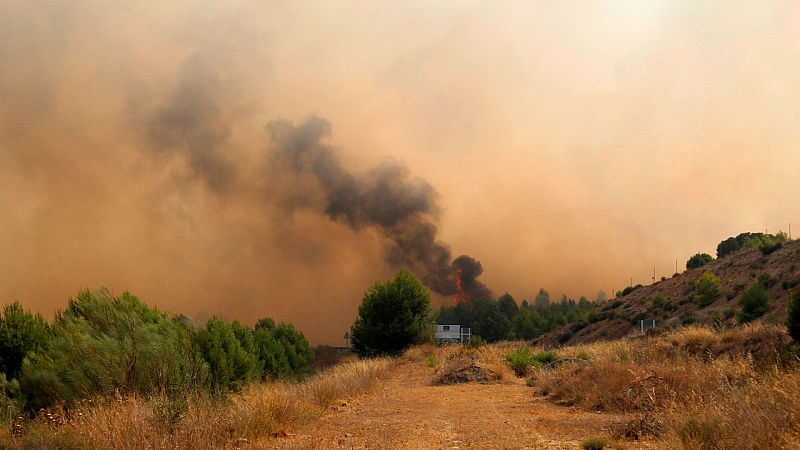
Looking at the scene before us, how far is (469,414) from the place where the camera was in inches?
605

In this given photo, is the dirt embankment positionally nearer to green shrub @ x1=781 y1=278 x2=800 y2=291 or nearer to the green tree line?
the green tree line

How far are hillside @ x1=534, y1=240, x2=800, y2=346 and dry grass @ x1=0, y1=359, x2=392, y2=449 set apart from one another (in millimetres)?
38981

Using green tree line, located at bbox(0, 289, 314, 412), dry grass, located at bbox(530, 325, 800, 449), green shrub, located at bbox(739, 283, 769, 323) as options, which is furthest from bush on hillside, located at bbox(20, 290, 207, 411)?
green shrub, located at bbox(739, 283, 769, 323)

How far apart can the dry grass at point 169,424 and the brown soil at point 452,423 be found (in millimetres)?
549

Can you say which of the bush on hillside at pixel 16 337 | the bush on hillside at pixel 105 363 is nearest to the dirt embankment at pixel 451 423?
the bush on hillside at pixel 105 363

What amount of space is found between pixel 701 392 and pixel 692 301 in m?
60.2

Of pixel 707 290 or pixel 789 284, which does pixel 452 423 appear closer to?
pixel 789 284

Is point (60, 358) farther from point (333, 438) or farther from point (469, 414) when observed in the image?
point (469, 414)

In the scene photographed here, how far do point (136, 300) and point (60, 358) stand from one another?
6176 mm

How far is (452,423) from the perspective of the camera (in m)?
13.7

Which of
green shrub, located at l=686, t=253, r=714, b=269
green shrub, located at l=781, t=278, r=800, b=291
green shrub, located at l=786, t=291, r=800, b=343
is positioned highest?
green shrub, located at l=686, t=253, r=714, b=269

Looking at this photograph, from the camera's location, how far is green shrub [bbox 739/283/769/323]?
4641 cm

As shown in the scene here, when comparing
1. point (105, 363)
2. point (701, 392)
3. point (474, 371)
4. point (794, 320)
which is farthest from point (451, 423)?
point (794, 320)

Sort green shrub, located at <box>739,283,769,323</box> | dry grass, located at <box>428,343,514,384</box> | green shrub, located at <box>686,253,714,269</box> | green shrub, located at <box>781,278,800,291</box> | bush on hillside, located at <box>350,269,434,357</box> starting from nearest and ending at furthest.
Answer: dry grass, located at <box>428,343,514,384</box>, bush on hillside, located at <box>350,269,434,357</box>, green shrub, located at <box>739,283,769,323</box>, green shrub, located at <box>781,278,800,291</box>, green shrub, located at <box>686,253,714,269</box>
